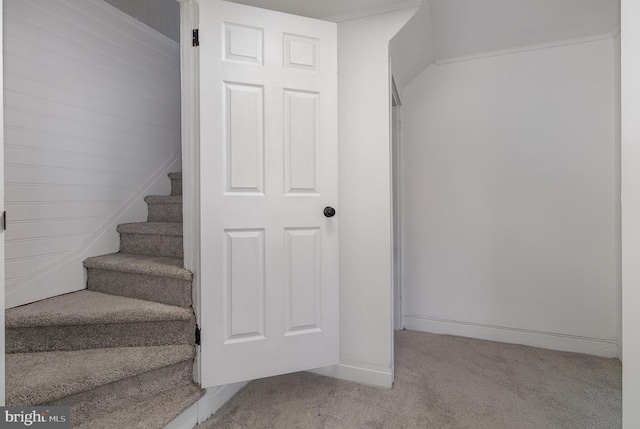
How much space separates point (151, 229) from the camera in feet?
6.20

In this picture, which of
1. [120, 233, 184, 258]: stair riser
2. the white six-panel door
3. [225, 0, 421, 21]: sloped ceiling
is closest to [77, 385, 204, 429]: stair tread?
the white six-panel door

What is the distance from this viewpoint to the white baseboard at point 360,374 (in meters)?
1.71

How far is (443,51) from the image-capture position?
232 cm

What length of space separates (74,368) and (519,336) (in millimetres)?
2827

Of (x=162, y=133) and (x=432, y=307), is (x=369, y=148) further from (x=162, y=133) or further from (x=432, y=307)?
(x=162, y=133)

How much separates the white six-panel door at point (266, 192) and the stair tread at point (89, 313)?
23cm

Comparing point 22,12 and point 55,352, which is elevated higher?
point 22,12

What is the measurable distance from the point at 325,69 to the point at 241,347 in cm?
157

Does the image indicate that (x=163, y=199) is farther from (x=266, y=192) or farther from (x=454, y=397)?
(x=454, y=397)

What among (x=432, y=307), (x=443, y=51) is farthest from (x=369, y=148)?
(x=432, y=307)

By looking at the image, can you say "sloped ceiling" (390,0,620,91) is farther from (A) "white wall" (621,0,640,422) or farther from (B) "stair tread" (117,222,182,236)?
(B) "stair tread" (117,222,182,236)

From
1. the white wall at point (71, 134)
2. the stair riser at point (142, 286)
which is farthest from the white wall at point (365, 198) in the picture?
the white wall at point (71, 134)

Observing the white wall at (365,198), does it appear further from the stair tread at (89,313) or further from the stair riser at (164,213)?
the stair riser at (164,213)

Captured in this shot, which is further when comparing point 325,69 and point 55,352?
point 325,69
